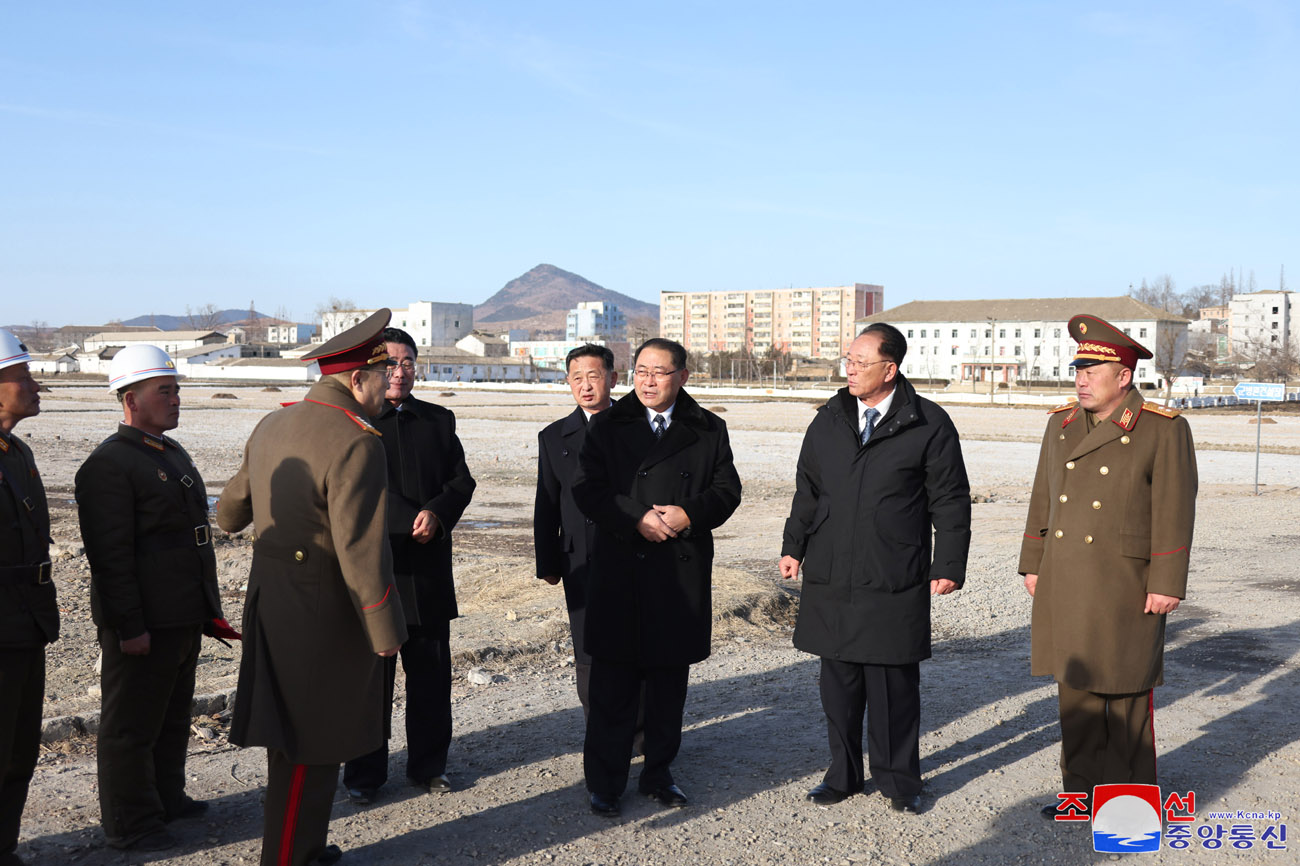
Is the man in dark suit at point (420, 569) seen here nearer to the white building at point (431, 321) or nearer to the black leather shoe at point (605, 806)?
the black leather shoe at point (605, 806)

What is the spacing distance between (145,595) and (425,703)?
1330 millimetres

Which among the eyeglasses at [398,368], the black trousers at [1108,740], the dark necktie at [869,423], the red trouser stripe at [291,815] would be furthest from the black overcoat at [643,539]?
the black trousers at [1108,740]

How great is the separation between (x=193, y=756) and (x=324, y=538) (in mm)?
2402

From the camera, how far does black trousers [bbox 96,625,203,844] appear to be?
13.6 feet

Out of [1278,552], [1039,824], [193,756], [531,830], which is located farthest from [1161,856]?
[1278,552]

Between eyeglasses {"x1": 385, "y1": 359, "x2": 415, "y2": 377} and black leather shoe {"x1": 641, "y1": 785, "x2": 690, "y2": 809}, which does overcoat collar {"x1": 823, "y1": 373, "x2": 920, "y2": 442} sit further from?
eyeglasses {"x1": 385, "y1": 359, "x2": 415, "y2": 377}

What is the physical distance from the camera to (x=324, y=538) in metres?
3.61

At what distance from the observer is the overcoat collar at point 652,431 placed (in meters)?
4.75

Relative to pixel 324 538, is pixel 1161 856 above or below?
below

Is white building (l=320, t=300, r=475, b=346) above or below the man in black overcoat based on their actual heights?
above

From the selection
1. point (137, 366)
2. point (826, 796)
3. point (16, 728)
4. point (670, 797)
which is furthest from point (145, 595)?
point (826, 796)

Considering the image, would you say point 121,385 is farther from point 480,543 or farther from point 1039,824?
point 480,543

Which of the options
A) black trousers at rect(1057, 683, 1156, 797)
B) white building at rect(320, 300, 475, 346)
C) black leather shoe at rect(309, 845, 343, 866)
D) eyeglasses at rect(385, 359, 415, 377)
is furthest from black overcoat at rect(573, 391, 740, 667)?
white building at rect(320, 300, 475, 346)

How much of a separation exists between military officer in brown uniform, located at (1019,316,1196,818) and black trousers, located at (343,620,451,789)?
2.69m
